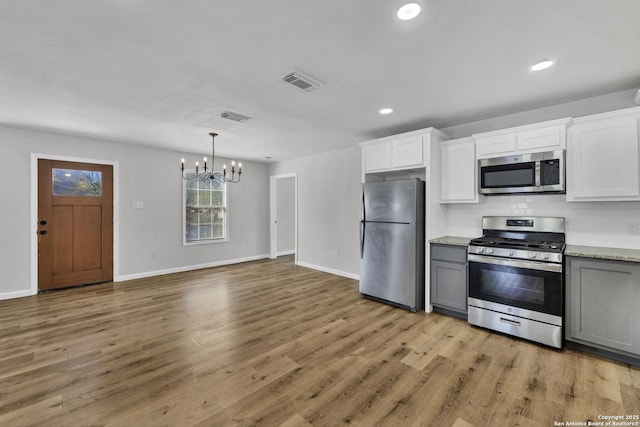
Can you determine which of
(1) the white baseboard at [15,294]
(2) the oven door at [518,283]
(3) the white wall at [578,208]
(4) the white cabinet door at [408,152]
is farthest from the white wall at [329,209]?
(1) the white baseboard at [15,294]

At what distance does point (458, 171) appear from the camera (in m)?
3.62

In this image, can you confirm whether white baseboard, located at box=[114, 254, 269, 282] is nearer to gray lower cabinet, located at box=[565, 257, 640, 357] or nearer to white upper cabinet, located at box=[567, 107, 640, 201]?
gray lower cabinet, located at box=[565, 257, 640, 357]

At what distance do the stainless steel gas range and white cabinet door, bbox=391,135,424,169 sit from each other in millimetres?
1254

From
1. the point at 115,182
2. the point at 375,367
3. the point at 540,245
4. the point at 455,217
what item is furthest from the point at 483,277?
the point at 115,182

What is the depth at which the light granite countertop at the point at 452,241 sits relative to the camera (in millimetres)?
3356

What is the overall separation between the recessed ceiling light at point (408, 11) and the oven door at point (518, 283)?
8.18 ft

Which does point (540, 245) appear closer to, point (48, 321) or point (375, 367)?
point (375, 367)

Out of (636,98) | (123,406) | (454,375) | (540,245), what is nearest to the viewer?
(123,406)

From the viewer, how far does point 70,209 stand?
4.62 meters

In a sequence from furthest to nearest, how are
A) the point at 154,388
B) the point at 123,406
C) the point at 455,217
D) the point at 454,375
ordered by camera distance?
1. the point at 455,217
2. the point at 454,375
3. the point at 154,388
4. the point at 123,406

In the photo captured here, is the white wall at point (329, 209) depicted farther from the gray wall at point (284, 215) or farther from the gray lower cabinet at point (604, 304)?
the gray lower cabinet at point (604, 304)

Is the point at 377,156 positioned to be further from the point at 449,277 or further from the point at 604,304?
the point at 604,304

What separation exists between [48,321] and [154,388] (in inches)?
90.1

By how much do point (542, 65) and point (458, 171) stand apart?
4.83ft
